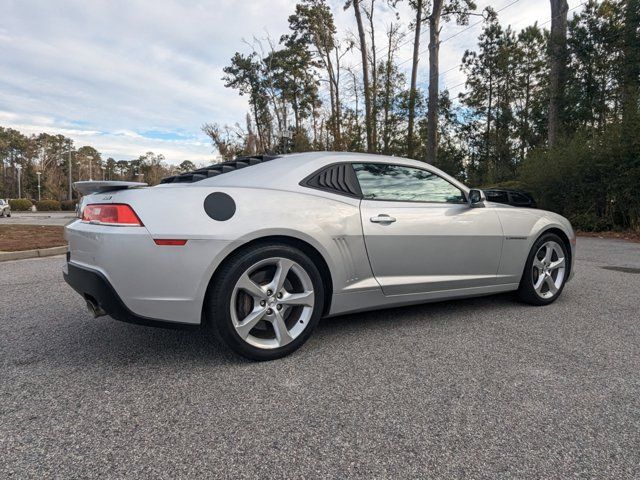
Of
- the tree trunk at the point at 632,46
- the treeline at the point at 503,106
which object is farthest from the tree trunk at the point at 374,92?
the tree trunk at the point at 632,46

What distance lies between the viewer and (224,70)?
34.6 meters

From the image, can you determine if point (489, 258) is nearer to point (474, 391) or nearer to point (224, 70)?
point (474, 391)

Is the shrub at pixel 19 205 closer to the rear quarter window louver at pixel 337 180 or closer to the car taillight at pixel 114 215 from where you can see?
the car taillight at pixel 114 215

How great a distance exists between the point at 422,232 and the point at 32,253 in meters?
7.90

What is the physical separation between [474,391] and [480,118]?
30.5 m

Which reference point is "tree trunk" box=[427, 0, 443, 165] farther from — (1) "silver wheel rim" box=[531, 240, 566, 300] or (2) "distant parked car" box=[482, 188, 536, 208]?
(1) "silver wheel rim" box=[531, 240, 566, 300]

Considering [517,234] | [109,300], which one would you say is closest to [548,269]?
[517,234]

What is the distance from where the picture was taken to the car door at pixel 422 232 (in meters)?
2.87

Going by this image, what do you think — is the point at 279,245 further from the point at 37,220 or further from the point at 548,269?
the point at 37,220

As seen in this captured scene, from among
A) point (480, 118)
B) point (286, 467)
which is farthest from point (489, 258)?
point (480, 118)

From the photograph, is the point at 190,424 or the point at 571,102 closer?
the point at 190,424

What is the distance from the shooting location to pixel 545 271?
3771 millimetres

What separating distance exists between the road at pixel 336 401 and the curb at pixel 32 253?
5.13 m

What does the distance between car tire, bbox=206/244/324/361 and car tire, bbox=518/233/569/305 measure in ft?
7.19
